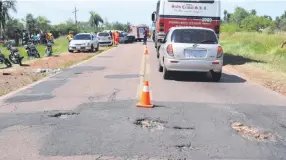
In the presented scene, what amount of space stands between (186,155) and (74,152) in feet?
4.65

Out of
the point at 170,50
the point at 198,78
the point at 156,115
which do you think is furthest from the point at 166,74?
the point at 156,115

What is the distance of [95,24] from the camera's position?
12888cm

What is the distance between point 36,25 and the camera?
325 feet

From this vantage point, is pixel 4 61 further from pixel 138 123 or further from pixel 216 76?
pixel 138 123

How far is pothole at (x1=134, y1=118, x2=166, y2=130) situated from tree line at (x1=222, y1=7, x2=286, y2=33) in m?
49.8

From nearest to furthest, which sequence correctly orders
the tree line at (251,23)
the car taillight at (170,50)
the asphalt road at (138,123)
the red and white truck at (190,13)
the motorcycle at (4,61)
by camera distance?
the asphalt road at (138,123) → the car taillight at (170,50) → the motorcycle at (4,61) → the red and white truck at (190,13) → the tree line at (251,23)

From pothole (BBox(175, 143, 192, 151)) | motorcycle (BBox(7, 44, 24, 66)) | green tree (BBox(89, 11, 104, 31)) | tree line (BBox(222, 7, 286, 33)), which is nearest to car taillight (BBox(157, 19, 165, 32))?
motorcycle (BBox(7, 44, 24, 66))

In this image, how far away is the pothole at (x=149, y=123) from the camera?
21.7 feet

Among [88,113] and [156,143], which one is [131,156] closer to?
[156,143]

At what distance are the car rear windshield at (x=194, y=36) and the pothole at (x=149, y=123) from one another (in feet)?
19.7

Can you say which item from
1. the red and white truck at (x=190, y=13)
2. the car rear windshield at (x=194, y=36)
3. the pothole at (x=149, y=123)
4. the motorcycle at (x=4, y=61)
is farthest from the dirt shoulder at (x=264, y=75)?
the motorcycle at (x=4, y=61)

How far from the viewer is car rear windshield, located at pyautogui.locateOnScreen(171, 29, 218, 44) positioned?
12656 millimetres

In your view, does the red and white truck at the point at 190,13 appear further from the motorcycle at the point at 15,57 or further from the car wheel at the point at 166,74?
the motorcycle at the point at 15,57

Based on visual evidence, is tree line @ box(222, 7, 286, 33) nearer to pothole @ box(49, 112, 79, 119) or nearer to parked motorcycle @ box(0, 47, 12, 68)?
parked motorcycle @ box(0, 47, 12, 68)
